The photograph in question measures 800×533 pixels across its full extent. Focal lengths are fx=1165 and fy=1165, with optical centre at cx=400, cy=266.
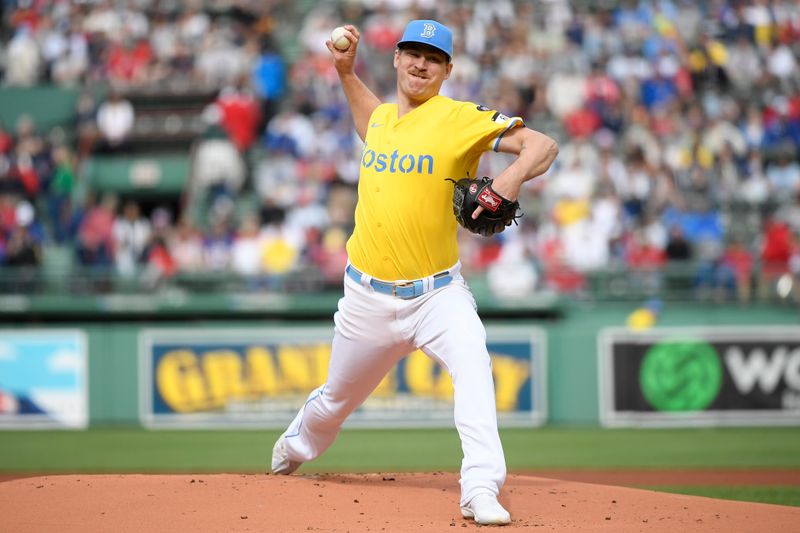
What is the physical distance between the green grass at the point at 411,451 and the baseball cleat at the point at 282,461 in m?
3.20

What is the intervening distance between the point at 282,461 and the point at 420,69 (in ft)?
7.79

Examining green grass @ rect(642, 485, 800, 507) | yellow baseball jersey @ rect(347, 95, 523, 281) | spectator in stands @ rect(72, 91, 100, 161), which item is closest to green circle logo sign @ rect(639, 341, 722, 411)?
green grass @ rect(642, 485, 800, 507)

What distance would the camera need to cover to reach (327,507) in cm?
567

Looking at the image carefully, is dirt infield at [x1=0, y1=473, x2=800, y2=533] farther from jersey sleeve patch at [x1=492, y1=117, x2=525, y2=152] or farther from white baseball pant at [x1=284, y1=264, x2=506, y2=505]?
jersey sleeve patch at [x1=492, y1=117, x2=525, y2=152]

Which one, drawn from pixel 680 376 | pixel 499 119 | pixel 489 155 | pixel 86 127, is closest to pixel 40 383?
pixel 86 127

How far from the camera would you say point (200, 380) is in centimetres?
1402

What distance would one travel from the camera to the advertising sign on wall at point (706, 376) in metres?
13.6

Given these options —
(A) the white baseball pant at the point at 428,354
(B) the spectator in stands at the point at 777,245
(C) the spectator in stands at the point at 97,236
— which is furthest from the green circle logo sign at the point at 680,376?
(A) the white baseball pant at the point at 428,354

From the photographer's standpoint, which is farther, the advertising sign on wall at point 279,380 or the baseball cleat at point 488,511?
the advertising sign on wall at point 279,380

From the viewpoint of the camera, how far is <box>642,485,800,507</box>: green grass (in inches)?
320

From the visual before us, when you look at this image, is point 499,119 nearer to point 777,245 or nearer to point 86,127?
point 777,245

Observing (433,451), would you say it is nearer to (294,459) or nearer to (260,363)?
(260,363)

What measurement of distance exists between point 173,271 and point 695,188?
7115mm

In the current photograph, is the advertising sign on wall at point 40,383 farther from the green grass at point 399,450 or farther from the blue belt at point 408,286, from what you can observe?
the blue belt at point 408,286
